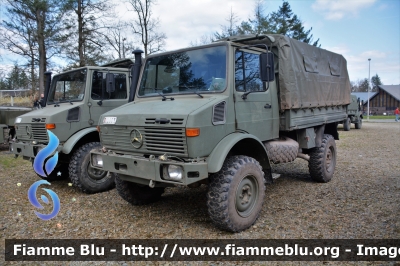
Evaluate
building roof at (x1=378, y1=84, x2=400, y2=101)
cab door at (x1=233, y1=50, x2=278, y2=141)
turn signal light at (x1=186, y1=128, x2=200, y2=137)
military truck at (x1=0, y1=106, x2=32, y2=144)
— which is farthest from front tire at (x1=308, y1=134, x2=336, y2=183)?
building roof at (x1=378, y1=84, x2=400, y2=101)

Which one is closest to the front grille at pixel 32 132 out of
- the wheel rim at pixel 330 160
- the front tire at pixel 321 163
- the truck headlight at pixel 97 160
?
the truck headlight at pixel 97 160

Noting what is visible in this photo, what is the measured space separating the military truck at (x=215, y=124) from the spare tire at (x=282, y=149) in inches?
0.7

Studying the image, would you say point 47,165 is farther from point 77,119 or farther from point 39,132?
point 77,119

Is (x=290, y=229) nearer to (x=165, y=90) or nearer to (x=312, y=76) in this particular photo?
(x=165, y=90)

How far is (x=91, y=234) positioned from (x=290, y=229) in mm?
2544

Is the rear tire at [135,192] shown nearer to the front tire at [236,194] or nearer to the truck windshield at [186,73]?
the truck windshield at [186,73]

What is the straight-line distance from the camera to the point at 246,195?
4.21 metres

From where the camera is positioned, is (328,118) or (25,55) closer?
(328,118)

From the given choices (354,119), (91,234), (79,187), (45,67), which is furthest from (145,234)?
(354,119)

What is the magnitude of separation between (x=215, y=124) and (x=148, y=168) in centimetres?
94

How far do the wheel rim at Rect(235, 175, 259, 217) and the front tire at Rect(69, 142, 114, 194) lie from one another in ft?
9.75

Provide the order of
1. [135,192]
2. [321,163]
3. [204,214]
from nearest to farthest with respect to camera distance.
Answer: [204,214] < [135,192] < [321,163]

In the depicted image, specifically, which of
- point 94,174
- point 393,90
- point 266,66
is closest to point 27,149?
point 94,174

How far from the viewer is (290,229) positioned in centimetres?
414
